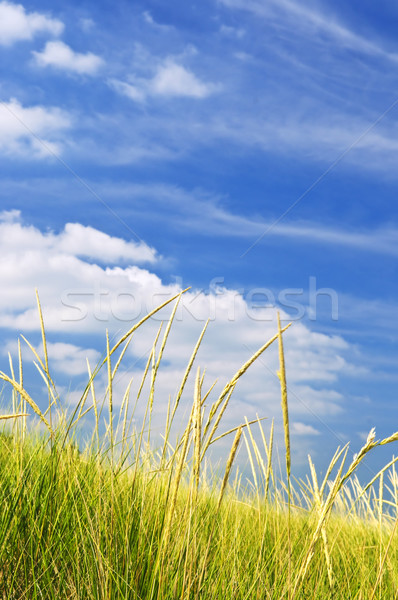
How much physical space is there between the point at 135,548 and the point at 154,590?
7.3 inches

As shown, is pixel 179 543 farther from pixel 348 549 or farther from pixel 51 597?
pixel 348 549

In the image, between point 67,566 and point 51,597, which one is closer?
point 51,597

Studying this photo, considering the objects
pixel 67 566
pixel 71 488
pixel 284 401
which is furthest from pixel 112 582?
pixel 284 401

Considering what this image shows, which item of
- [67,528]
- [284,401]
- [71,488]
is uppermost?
[284,401]

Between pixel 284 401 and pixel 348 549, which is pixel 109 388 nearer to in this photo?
pixel 284 401

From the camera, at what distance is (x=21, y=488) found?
1823 millimetres

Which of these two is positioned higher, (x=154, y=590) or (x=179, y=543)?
(x=179, y=543)

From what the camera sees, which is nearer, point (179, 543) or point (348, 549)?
point (179, 543)

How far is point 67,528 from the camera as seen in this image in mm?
1809

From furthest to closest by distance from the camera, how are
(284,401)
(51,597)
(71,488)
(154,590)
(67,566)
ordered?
(71,488) → (67,566) → (51,597) → (154,590) → (284,401)

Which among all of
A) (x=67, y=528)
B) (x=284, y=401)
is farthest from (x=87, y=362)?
(x=284, y=401)

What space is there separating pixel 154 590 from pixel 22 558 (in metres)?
0.48

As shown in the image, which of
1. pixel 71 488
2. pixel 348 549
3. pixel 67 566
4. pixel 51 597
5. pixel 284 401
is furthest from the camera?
pixel 348 549

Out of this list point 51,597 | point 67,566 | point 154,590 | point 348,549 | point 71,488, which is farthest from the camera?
point 348,549
